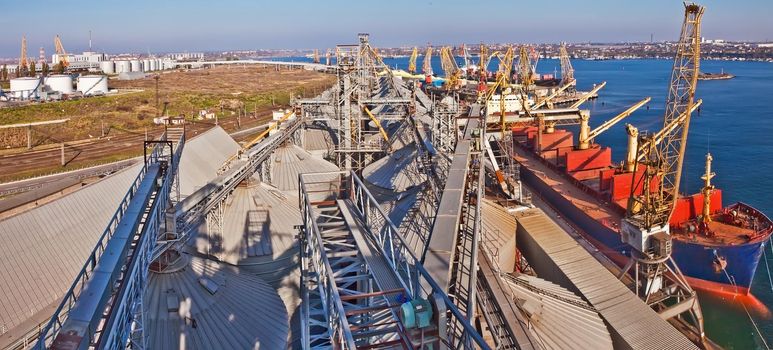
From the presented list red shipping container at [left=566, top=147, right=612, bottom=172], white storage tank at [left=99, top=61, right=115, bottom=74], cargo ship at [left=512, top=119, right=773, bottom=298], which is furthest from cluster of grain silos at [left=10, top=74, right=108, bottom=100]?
cargo ship at [left=512, top=119, right=773, bottom=298]

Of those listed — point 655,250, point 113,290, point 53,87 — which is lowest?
point 655,250

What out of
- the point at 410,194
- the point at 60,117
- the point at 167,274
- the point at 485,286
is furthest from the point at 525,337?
the point at 60,117

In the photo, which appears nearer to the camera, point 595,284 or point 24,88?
point 595,284

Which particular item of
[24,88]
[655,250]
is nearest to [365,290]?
[655,250]

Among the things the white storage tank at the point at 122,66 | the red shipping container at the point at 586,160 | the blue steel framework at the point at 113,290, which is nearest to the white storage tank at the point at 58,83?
the white storage tank at the point at 122,66

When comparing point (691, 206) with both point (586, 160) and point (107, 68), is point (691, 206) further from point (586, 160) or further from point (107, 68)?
point (107, 68)

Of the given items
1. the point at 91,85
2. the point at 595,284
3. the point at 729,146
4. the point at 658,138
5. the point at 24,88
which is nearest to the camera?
the point at 595,284

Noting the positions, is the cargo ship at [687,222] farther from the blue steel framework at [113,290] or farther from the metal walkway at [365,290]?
the blue steel framework at [113,290]
